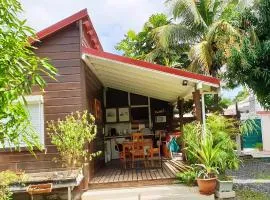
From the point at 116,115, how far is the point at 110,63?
5.61 metres

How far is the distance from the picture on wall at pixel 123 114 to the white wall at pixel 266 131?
9271 millimetres

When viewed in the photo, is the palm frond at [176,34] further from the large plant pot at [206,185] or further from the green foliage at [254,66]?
the large plant pot at [206,185]

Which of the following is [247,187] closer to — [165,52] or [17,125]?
[17,125]

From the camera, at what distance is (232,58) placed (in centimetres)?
895

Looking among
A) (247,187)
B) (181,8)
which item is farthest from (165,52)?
(247,187)

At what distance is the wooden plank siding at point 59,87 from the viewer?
829cm

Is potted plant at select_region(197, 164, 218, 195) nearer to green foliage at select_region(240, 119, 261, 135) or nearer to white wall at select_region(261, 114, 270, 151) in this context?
green foliage at select_region(240, 119, 261, 135)

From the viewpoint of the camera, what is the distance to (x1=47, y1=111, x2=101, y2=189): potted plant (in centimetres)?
781

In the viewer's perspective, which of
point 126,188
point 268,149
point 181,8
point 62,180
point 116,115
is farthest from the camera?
point 268,149

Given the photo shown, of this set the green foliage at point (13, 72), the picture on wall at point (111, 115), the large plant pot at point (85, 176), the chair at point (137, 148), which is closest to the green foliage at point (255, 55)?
the chair at point (137, 148)

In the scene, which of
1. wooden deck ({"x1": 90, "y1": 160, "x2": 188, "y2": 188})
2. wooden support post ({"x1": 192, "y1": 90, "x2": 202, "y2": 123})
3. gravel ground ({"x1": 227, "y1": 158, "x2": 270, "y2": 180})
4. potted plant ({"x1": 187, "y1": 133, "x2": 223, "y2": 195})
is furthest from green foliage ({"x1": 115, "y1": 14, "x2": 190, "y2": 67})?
potted plant ({"x1": 187, "y1": 133, "x2": 223, "y2": 195})

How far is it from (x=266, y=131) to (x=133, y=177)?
13432 mm

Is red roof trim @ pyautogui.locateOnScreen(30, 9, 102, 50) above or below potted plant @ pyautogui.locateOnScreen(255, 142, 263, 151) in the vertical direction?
above

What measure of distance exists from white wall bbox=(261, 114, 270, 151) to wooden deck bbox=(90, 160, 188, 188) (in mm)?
11430
